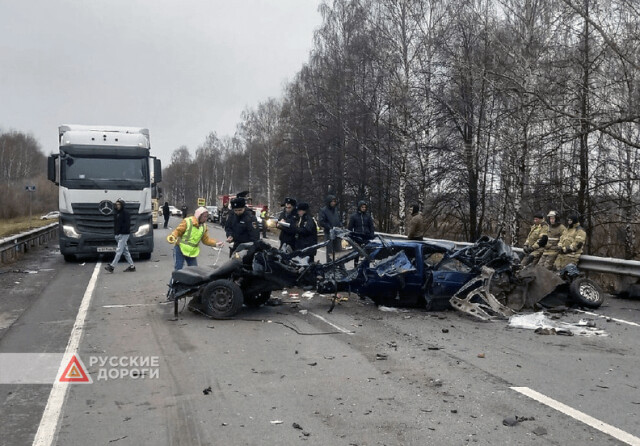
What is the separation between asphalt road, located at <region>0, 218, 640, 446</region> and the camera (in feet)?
13.8

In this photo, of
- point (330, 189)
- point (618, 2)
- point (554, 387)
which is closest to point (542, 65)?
point (618, 2)

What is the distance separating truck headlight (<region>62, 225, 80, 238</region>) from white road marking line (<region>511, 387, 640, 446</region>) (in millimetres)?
13296

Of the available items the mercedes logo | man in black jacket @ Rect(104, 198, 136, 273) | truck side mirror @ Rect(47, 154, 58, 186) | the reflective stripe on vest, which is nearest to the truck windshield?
truck side mirror @ Rect(47, 154, 58, 186)

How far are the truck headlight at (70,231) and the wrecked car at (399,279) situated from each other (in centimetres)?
797

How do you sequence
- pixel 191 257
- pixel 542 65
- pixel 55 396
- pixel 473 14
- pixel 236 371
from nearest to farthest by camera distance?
pixel 55 396, pixel 236 371, pixel 191 257, pixel 542 65, pixel 473 14

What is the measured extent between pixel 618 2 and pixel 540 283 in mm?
6718

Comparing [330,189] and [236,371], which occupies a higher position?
[330,189]

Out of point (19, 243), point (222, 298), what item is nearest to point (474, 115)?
point (19, 243)

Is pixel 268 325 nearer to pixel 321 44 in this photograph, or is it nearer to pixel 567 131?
pixel 567 131

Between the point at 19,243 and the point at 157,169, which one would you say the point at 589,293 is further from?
the point at 19,243

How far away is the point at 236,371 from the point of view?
5734 millimetres

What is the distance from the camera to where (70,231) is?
51.1ft

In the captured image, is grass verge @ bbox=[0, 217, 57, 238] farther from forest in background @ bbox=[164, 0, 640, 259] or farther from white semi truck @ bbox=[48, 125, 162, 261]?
forest in background @ bbox=[164, 0, 640, 259]

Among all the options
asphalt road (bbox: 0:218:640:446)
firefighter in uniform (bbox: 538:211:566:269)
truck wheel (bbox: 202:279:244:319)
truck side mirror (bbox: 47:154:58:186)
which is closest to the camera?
asphalt road (bbox: 0:218:640:446)
